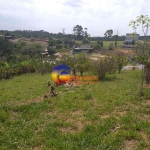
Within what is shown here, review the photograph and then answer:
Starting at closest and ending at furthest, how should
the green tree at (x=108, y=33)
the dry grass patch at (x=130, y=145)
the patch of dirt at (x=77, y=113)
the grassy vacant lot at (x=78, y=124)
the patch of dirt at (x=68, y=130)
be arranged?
the dry grass patch at (x=130, y=145) < the grassy vacant lot at (x=78, y=124) < the patch of dirt at (x=68, y=130) < the patch of dirt at (x=77, y=113) < the green tree at (x=108, y=33)

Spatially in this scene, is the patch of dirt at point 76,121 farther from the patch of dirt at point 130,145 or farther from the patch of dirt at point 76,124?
the patch of dirt at point 130,145

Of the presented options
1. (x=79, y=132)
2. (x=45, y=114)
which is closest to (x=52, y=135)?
(x=79, y=132)

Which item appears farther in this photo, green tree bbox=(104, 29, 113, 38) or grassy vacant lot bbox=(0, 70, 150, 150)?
green tree bbox=(104, 29, 113, 38)

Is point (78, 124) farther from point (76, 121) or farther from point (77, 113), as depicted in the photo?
point (77, 113)

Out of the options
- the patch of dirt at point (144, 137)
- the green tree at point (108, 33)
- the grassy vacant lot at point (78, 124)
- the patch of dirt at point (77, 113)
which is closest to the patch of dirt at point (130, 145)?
the grassy vacant lot at point (78, 124)

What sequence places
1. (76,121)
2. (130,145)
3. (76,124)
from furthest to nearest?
Result: (76,121) → (76,124) → (130,145)

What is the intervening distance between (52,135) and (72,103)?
305 cm

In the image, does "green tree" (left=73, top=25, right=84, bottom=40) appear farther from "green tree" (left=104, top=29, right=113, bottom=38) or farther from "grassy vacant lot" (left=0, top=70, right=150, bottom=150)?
"grassy vacant lot" (left=0, top=70, right=150, bottom=150)

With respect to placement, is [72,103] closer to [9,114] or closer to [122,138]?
[9,114]

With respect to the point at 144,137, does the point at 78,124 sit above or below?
below

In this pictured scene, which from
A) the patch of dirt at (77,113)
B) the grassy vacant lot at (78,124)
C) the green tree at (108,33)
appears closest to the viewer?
the grassy vacant lot at (78,124)

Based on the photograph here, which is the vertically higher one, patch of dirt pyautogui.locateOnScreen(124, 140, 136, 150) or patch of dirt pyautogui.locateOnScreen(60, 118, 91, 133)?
patch of dirt pyautogui.locateOnScreen(124, 140, 136, 150)

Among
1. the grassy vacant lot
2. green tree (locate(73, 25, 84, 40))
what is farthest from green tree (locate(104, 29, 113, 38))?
the grassy vacant lot

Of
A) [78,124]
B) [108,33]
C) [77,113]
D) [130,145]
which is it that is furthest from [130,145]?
[108,33]
